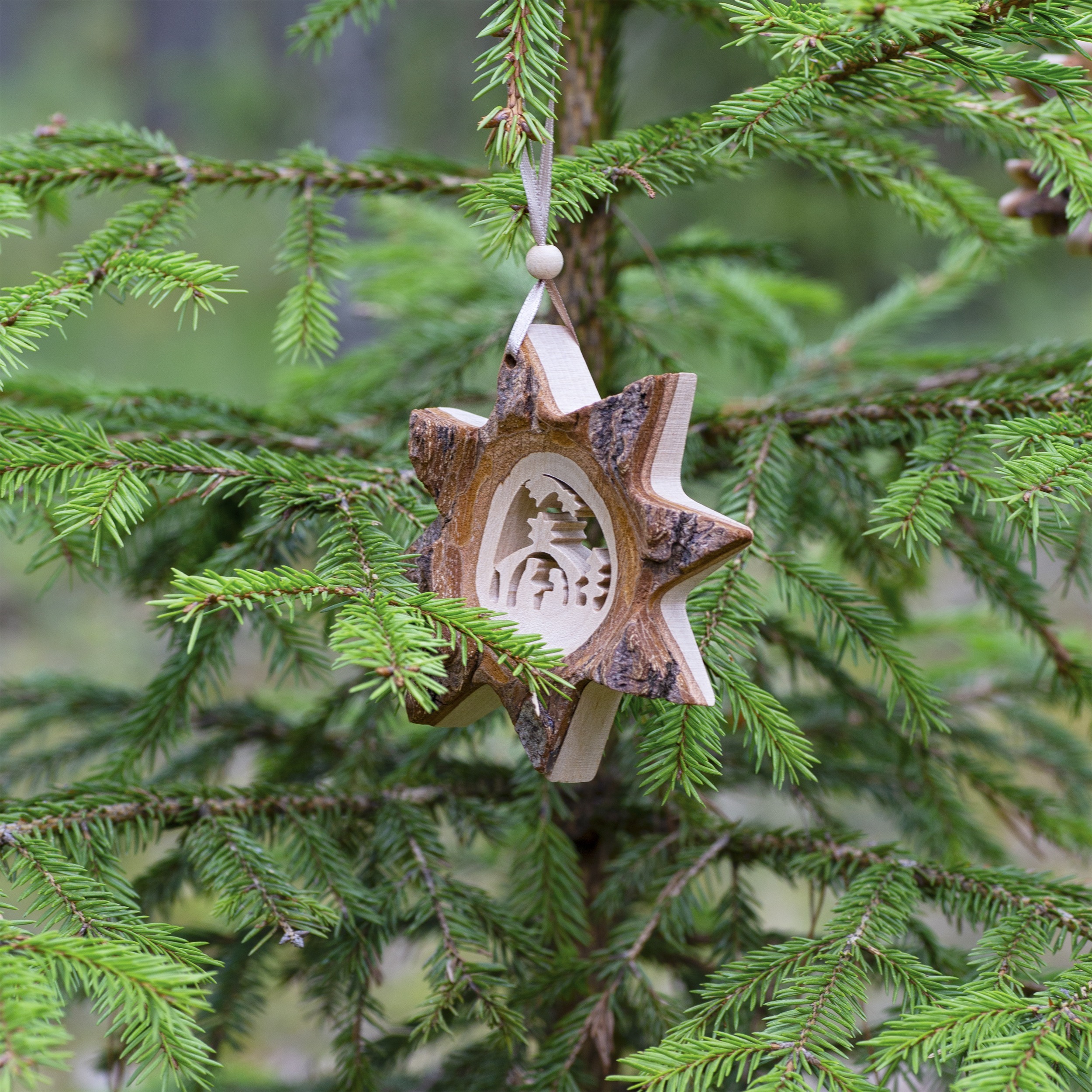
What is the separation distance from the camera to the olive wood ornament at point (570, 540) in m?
0.66

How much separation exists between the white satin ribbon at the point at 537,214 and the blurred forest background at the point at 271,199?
241 cm

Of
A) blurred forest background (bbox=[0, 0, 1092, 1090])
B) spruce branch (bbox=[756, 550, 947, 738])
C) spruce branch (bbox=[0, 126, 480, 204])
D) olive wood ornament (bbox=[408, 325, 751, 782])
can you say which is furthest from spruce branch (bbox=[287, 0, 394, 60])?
blurred forest background (bbox=[0, 0, 1092, 1090])

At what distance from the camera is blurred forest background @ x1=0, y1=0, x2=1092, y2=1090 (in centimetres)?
411

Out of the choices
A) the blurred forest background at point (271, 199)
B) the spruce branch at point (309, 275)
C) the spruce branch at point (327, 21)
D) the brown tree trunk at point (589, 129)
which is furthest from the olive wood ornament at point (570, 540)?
the blurred forest background at point (271, 199)

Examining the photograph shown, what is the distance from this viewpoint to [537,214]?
2.46 ft

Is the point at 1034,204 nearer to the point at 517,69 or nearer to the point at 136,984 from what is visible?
the point at 517,69

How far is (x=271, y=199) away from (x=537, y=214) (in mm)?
2873

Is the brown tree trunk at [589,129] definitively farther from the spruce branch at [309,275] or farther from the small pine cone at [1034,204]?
the small pine cone at [1034,204]

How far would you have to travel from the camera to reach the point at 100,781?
0.89m

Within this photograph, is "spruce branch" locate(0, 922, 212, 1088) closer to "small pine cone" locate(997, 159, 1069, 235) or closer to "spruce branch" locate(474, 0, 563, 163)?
"spruce branch" locate(474, 0, 563, 163)

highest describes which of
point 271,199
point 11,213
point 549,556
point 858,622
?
point 11,213

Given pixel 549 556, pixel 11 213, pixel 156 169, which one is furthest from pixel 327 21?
pixel 549 556

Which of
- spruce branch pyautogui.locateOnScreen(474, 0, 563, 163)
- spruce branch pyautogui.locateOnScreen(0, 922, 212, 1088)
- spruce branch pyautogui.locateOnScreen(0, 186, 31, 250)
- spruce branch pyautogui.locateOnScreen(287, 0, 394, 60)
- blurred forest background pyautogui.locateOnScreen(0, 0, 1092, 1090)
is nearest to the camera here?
spruce branch pyautogui.locateOnScreen(0, 922, 212, 1088)

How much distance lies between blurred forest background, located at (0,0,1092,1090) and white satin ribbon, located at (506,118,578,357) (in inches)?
94.7
